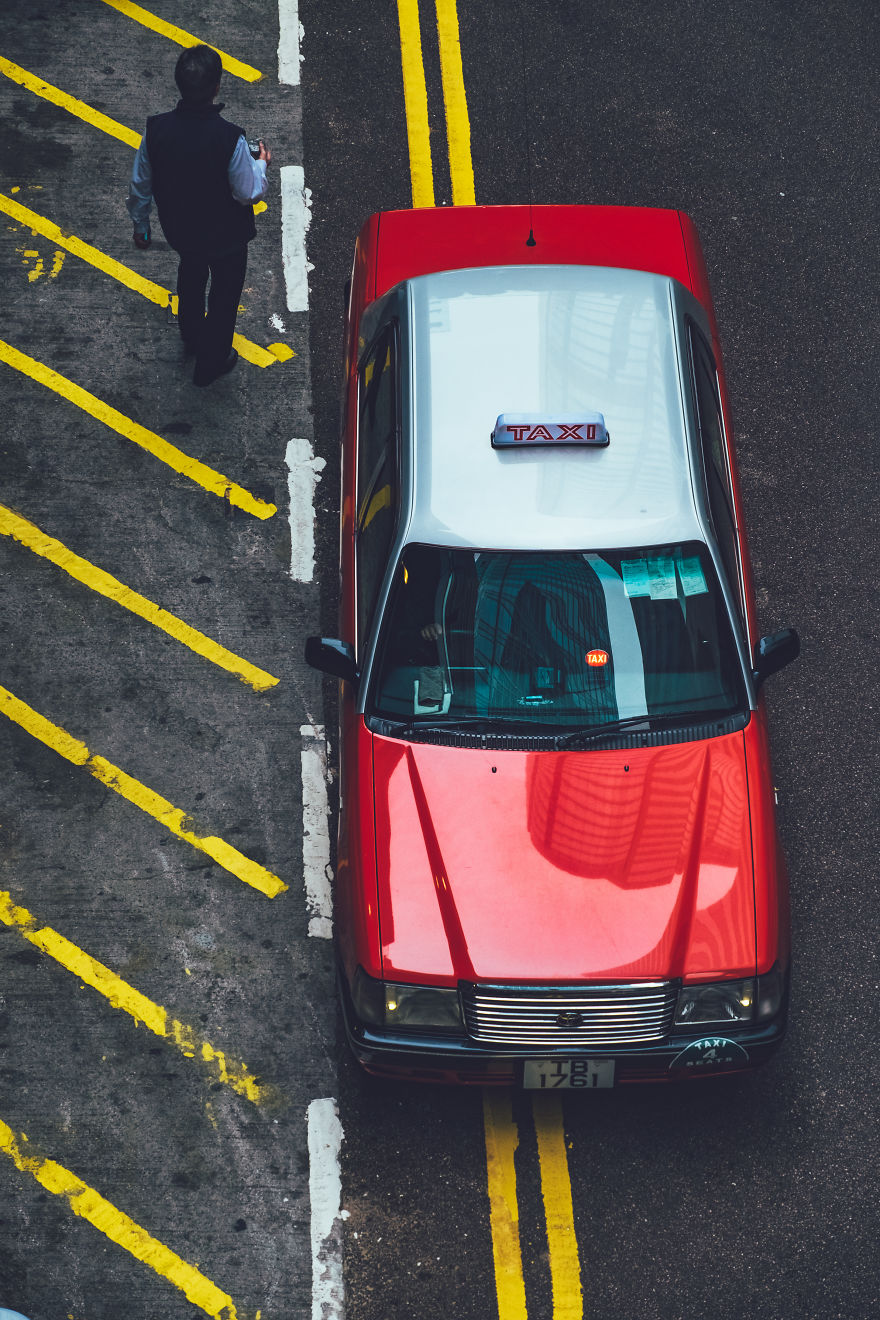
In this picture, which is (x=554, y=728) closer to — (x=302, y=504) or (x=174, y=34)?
(x=302, y=504)

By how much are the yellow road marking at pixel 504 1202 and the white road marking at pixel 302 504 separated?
285 cm

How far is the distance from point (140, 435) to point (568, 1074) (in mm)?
4283

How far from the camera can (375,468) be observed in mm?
6125

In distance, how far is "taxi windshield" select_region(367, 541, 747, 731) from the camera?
17.7 ft

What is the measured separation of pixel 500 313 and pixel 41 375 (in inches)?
123

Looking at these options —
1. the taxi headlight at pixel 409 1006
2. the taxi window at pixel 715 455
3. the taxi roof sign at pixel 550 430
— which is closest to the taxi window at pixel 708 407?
the taxi window at pixel 715 455

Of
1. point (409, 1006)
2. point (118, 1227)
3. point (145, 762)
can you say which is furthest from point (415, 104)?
point (118, 1227)

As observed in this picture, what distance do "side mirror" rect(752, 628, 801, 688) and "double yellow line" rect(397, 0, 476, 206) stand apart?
157 inches

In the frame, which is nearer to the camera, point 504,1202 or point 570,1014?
point 570,1014

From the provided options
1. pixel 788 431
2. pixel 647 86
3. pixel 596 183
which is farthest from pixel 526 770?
pixel 647 86

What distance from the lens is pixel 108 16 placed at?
9297 mm

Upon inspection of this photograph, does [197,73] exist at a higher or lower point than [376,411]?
higher

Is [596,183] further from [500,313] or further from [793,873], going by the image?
[793,873]

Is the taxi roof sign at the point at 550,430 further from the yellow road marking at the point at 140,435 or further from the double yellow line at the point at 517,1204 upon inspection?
the double yellow line at the point at 517,1204
